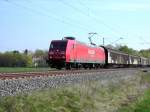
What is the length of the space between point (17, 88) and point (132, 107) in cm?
762

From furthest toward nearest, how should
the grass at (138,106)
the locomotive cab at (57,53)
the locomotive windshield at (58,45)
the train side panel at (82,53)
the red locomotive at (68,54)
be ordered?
the train side panel at (82,53), the locomotive windshield at (58,45), the red locomotive at (68,54), the locomotive cab at (57,53), the grass at (138,106)

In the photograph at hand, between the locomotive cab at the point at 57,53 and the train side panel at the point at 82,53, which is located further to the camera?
the train side panel at the point at 82,53

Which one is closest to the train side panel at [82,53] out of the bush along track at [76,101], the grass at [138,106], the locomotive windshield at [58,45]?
the locomotive windshield at [58,45]

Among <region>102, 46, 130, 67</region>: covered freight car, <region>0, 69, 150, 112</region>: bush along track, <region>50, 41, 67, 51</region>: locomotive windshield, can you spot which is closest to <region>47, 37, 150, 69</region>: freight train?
<region>50, 41, 67, 51</region>: locomotive windshield

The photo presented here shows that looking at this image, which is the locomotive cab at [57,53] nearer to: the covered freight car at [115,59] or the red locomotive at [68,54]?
the red locomotive at [68,54]

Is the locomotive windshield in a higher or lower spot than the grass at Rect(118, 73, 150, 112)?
higher

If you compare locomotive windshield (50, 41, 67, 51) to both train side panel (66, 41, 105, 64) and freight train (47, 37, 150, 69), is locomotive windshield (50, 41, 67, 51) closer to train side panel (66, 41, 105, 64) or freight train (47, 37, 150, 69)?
freight train (47, 37, 150, 69)

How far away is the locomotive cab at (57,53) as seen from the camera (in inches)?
1620

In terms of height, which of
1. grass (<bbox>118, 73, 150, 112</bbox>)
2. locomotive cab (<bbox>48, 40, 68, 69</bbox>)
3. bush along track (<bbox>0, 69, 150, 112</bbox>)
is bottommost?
grass (<bbox>118, 73, 150, 112</bbox>)

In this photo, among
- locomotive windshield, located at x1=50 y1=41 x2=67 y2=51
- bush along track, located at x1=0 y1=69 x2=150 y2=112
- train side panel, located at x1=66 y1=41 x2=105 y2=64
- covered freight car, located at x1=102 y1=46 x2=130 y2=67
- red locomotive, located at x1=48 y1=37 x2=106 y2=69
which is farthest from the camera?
covered freight car, located at x1=102 y1=46 x2=130 y2=67

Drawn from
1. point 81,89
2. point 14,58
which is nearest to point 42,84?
point 81,89

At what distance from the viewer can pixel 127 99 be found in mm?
26000

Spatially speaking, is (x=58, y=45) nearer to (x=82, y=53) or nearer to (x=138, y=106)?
(x=82, y=53)

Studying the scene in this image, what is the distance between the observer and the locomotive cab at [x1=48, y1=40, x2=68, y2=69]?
135ft
